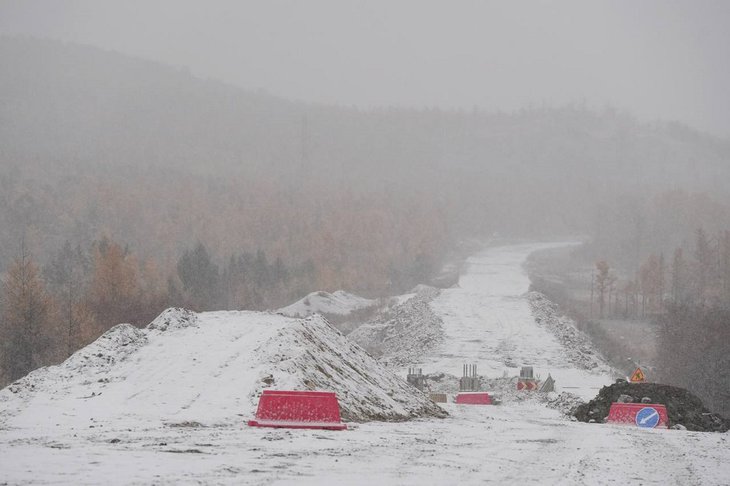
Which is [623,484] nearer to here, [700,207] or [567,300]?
[567,300]

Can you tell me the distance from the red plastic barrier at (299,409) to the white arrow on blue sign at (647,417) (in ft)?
31.7

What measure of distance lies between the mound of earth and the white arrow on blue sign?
17.4ft

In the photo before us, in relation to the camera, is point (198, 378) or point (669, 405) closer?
point (198, 378)

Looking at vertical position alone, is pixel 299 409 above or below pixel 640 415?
above

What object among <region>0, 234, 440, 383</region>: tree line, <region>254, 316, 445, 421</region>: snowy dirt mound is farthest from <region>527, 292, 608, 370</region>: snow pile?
<region>254, 316, 445, 421</region>: snowy dirt mound

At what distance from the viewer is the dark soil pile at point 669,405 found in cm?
2186

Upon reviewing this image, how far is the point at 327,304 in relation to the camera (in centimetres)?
7712

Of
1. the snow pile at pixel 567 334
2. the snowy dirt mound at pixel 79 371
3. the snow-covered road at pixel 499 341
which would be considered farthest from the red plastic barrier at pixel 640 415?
the snow pile at pixel 567 334

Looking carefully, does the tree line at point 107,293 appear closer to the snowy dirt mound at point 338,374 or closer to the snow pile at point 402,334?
the snow pile at point 402,334

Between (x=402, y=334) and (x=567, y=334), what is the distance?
11735mm

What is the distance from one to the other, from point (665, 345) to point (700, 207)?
10471 cm

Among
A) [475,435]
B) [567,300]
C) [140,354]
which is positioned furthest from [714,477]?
[567,300]

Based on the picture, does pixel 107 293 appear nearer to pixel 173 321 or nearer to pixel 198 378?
pixel 173 321

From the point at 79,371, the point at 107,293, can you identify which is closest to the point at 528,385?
the point at 79,371
